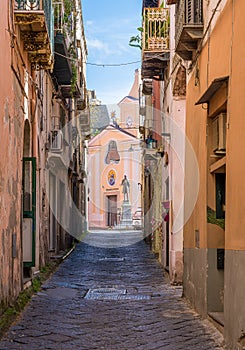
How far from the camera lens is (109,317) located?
9.73 metres

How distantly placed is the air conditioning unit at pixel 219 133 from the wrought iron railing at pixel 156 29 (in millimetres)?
7166

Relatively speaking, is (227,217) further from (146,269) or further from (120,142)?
(120,142)

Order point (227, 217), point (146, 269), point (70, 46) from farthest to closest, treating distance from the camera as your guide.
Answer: point (70, 46) < point (146, 269) < point (227, 217)

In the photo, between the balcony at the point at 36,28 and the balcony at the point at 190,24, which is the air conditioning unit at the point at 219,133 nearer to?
the balcony at the point at 190,24

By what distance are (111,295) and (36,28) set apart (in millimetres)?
4892

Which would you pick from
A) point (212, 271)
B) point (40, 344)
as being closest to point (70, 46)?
point (212, 271)

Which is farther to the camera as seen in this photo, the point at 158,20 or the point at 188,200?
the point at 158,20

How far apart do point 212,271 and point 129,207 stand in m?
37.4

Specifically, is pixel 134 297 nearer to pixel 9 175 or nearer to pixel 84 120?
pixel 9 175

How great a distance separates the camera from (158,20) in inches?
630

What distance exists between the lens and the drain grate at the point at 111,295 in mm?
11891

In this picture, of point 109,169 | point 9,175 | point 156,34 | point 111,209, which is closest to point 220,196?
point 9,175

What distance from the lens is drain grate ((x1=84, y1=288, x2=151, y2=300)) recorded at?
39.0ft

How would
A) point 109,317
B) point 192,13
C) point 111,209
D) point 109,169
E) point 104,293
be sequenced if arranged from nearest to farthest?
point 109,317, point 192,13, point 104,293, point 111,209, point 109,169
